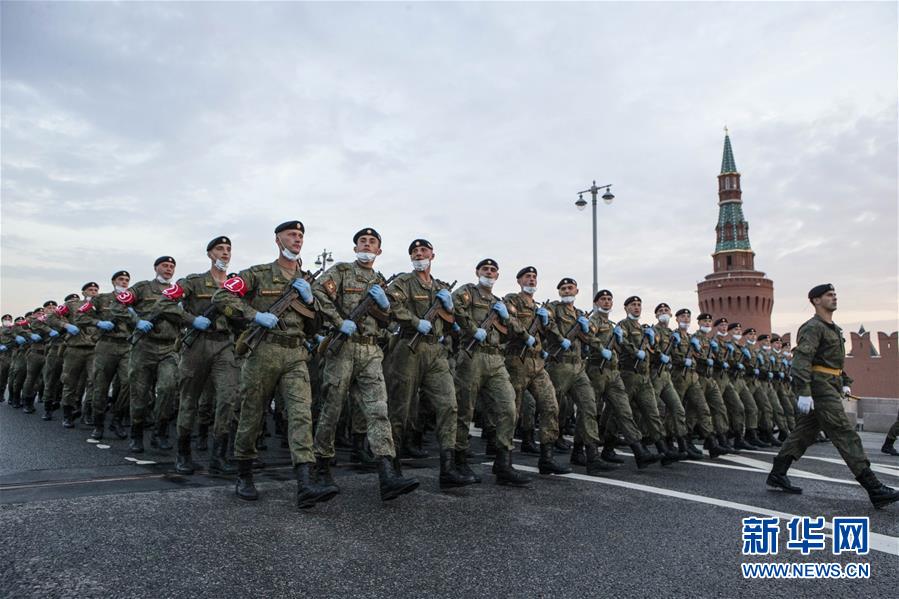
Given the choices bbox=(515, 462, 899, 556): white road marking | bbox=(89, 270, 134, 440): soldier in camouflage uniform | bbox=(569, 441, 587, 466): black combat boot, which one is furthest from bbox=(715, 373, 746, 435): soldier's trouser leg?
bbox=(89, 270, 134, 440): soldier in camouflage uniform

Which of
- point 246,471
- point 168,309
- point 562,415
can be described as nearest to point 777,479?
point 562,415

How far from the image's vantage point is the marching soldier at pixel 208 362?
6305 millimetres

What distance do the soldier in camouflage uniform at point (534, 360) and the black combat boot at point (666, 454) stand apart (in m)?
1.26

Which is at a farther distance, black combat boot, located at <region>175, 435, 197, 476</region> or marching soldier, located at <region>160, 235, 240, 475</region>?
marching soldier, located at <region>160, 235, 240, 475</region>

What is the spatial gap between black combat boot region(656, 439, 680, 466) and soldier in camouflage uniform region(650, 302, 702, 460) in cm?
A: 9

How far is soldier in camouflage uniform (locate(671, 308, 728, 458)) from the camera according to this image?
8945 millimetres

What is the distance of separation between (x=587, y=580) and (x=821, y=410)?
4230mm

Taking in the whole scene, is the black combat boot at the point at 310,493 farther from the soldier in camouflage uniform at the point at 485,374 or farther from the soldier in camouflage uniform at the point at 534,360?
the soldier in camouflage uniform at the point at 534,360

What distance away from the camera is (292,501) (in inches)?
196

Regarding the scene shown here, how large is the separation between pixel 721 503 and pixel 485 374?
8.60 feet

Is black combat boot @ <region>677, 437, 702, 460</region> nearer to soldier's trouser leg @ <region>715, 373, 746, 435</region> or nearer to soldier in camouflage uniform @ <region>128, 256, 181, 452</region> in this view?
soldier's trouser leg @ <region>715, 373, 746, 435</region>

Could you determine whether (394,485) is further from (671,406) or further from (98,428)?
(98,428)

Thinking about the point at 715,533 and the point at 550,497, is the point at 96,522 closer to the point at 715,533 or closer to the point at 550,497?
the point at 550,497

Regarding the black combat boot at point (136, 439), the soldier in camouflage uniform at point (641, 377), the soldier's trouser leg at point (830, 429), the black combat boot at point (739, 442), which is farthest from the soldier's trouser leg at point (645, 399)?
the black combat boot at point (136, 439)
